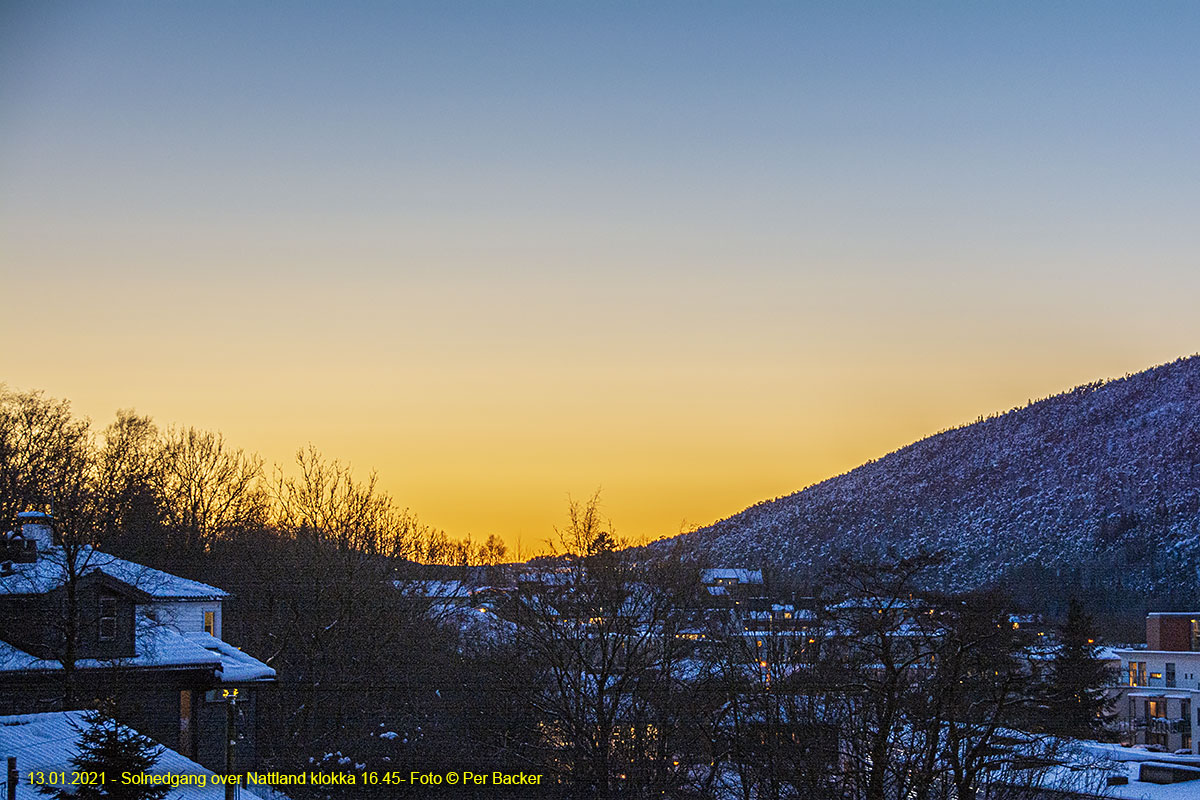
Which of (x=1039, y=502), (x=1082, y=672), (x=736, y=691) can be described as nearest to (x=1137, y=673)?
(x=1082, y=672)

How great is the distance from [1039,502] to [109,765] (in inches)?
5938

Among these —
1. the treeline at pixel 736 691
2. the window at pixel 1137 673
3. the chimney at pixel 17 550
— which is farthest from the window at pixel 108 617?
the window at pixel 1137 673

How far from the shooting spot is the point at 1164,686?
60.0 meters

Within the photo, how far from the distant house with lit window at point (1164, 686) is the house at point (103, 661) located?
4289 cm

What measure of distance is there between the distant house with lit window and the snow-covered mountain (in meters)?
47.2

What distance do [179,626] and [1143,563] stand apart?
114799 millimetres

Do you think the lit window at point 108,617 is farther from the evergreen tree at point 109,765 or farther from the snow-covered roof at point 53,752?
the evergreen tree at point 109,765

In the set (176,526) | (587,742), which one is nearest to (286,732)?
(587,742)

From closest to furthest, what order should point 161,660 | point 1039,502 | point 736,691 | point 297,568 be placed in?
1. point 161,660
2. point 736,691
3. point 297,568
4. point 1039,502

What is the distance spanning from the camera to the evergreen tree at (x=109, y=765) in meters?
15.3

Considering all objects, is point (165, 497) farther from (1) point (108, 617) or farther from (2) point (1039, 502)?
(2) point (1039, 502)

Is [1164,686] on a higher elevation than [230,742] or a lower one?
lower

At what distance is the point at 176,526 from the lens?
2181 inches

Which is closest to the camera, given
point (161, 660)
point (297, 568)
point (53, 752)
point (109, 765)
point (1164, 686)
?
point (109, 765)
